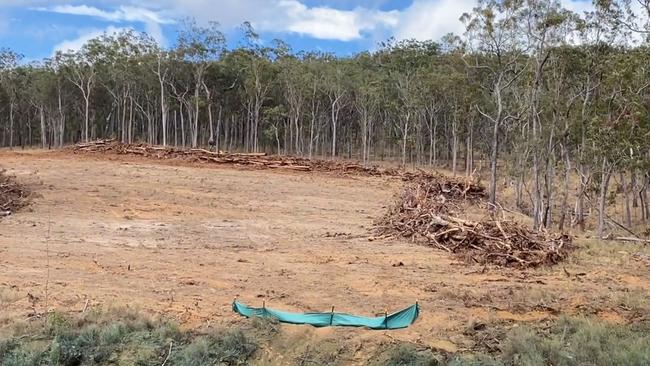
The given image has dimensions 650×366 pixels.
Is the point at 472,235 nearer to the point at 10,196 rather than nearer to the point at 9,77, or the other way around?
the point at 10,196

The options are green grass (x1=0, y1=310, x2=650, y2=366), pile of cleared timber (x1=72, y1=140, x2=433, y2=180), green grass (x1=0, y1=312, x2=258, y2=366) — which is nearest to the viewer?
green grass (x1=0, y1=310, x2=650, y2=366)

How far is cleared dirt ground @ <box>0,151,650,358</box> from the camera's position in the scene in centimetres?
763

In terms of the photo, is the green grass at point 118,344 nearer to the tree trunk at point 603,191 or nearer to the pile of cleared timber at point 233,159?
the tree trunk at point 603,191

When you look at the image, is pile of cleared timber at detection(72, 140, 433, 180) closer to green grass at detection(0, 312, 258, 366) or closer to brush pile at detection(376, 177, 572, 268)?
brush pile at detection(376, 177, 572, 268)

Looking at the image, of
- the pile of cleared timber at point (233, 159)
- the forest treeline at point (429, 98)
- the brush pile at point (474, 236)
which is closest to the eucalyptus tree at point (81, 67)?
the forest treeline at point (429, 98)

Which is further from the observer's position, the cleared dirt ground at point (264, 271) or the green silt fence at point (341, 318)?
the cleared dirt ground at point (264, 271)

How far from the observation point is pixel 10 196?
50.2ft

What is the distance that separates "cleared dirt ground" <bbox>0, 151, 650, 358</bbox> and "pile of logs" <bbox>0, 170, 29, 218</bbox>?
0.32 metres

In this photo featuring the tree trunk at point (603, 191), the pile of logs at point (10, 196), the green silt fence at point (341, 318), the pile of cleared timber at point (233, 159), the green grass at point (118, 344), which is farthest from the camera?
the pile of cleared timber at point (233, 159)

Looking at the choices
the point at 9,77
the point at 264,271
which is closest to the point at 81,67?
the point at 9,77

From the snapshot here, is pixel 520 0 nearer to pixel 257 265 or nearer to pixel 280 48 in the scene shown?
pixel 257 265

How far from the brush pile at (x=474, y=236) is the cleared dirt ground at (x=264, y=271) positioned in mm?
397

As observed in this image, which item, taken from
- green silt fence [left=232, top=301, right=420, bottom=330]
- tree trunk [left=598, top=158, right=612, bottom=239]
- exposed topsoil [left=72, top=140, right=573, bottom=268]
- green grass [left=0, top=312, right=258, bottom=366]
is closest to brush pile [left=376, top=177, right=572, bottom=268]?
exposed topsoil [left=72, top=140, right=573, bottom=268]

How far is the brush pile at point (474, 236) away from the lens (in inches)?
422
